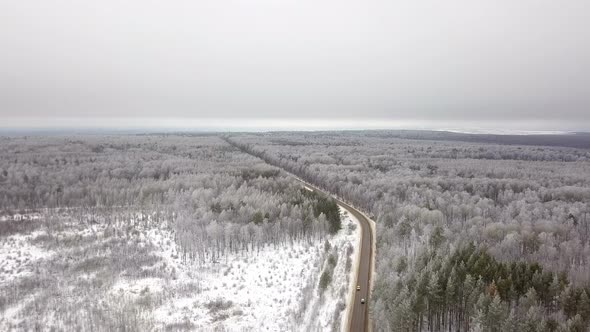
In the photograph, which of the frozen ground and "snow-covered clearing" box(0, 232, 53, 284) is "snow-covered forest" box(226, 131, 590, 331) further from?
"snow-covered clearing" box(0, 232, 53, 284)

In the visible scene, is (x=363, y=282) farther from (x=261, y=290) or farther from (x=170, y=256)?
(x=170, y=256)

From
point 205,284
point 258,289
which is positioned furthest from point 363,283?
point 205,284

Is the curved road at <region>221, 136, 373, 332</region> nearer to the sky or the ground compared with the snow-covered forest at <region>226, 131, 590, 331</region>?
nearer to the ground

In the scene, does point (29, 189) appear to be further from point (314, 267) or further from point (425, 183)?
point (425, 183)

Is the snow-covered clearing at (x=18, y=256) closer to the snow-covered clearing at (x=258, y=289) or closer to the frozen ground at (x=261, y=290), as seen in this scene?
the snow-covered clearing at (x=258, y=289)

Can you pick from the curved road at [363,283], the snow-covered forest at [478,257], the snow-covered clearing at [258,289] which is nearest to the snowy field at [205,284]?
the snow-covered clearing at [258,289]

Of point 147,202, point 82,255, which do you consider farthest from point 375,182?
point 82,255

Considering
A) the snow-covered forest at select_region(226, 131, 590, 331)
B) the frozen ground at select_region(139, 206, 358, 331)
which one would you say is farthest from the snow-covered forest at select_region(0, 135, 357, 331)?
the snow-covered forest at select_region(226, 131, 590, 331)
